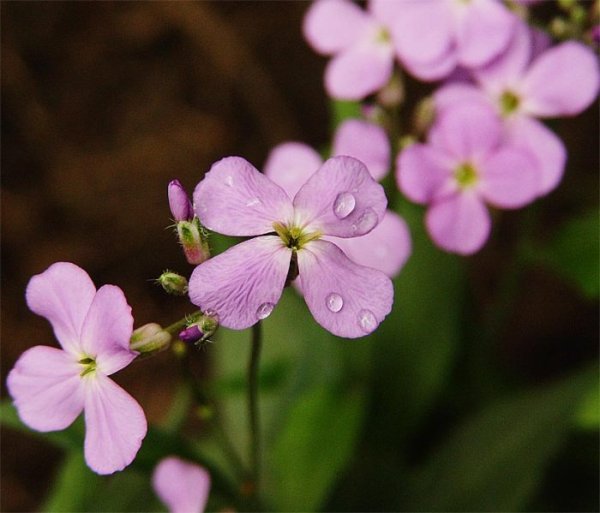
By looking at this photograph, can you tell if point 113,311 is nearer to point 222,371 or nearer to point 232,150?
point 222,371

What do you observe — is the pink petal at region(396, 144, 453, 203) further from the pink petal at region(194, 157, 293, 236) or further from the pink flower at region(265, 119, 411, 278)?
the pink petal at region(194, 157, 293, 236)

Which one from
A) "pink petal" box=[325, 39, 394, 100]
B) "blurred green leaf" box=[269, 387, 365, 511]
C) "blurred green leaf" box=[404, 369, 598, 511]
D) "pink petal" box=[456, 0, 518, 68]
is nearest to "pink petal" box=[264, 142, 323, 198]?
"pink petal" box=[325, 39, 394, 100]

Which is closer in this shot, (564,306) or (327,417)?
(327,417)

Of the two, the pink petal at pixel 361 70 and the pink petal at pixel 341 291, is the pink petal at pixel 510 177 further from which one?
the pink petal at pixel 341 291

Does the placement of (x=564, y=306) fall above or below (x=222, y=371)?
below

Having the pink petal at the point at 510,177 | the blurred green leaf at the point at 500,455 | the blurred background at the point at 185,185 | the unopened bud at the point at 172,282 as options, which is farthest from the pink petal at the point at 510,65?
the unopened bud at the point at 172,282

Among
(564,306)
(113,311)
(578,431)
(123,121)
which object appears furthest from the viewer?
(123,121)

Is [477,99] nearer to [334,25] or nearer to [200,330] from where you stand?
[334,25]

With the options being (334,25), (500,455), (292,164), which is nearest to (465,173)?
(292,164)

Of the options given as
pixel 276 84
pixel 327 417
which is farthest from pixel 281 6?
pixel 327 417
